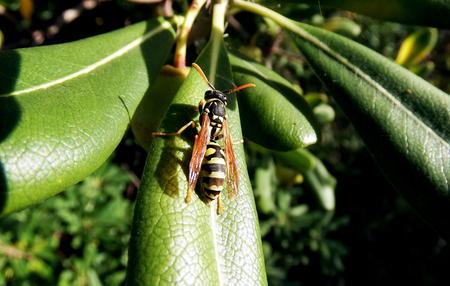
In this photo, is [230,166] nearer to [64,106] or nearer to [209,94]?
[209,94]

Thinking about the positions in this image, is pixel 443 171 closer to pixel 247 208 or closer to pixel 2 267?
Result: pixel 247 208

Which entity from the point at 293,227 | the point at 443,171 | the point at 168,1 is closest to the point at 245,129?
the point at 443,171

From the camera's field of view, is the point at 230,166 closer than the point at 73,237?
Yes

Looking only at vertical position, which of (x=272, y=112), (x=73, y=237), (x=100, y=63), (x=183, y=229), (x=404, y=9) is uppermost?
(x=404, y=9)

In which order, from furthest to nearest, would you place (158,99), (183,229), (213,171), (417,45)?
1. (417,45)
2. (158,99)
3. (213,171)
4. (183,229)

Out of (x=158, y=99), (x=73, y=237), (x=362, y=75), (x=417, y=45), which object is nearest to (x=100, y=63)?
(x=158, y=99)

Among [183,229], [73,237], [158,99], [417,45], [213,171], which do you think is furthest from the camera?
[73,237]
